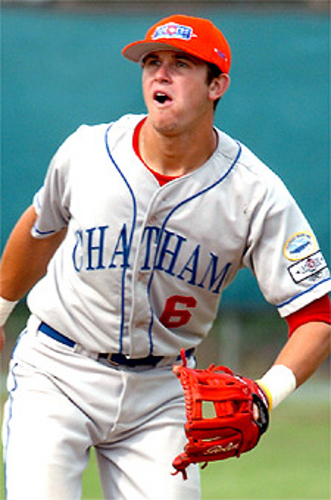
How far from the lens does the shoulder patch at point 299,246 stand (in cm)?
368

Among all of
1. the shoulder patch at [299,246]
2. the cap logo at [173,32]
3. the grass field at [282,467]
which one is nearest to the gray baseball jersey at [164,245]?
the shoulder patch at [299,246]

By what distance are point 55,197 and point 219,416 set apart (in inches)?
43.7

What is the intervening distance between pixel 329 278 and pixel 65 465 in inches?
42.5

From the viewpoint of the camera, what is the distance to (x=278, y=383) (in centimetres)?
349

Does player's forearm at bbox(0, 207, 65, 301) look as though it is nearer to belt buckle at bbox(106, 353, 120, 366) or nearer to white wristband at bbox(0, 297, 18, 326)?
white wristband at bbox(0, 297, 18, 326)

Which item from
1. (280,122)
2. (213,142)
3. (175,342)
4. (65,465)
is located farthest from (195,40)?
(280,122)

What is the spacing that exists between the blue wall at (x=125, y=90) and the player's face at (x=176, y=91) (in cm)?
434

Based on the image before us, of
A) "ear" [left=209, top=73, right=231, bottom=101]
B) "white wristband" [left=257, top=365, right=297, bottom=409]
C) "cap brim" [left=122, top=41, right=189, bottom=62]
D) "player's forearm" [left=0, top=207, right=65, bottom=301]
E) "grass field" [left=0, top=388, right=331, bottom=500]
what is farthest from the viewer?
"grass field" [left=0, top=388, right=331, bottom=500]

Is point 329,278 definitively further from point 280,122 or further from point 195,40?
point 280,122

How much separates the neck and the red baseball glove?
794 mm

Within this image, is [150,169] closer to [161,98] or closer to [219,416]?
[161,98]

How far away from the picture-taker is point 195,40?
3.66m

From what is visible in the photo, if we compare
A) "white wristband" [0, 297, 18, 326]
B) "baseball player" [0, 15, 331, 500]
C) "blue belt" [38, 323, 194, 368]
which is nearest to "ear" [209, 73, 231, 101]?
"baseball player" [0, 15, 331, 500]

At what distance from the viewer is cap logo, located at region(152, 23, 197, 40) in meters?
3.65
